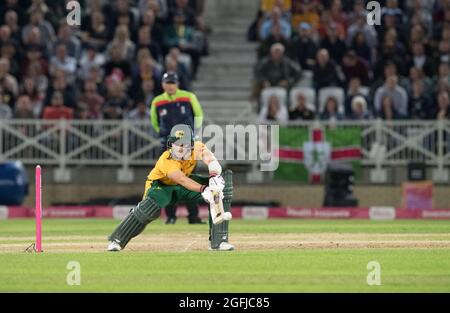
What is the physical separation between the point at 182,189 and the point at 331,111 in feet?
35.7

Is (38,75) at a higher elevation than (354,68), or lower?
lower

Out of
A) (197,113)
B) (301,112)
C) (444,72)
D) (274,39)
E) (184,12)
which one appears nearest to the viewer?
(197,113)

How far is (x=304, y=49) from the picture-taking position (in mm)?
29750

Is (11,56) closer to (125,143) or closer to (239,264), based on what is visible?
(125,143)

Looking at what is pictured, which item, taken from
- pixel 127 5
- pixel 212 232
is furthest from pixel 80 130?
pixel 212 232

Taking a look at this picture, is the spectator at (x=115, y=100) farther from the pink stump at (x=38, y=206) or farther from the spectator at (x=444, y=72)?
the pink stump at (x=38, y=206)

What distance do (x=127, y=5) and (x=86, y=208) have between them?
5.43m

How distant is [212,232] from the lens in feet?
58.5

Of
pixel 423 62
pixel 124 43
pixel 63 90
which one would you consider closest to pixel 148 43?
pixel 124 43

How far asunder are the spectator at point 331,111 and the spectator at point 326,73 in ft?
2.03

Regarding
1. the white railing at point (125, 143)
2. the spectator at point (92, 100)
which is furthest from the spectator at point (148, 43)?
the white railing at point (125, 143)

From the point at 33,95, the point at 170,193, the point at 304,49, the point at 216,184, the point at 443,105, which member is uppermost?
the point at 304,49

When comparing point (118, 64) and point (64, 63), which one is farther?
point (64, 63)

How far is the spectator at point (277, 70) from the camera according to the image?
28.9 meters
